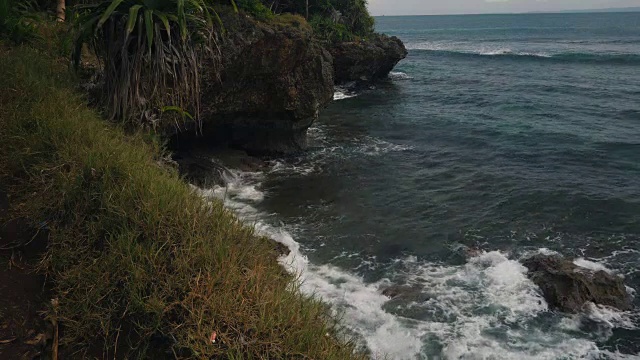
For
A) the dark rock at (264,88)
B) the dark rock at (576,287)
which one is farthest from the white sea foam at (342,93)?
the dark rock at (576,287)

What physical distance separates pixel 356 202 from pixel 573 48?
55.4m

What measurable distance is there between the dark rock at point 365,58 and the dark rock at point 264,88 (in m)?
14.7

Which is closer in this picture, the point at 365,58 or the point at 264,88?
the point at 264,88

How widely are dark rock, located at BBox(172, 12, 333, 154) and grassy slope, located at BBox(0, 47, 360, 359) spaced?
8.51m

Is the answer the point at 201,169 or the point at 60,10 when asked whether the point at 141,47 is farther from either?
the point at 60,10

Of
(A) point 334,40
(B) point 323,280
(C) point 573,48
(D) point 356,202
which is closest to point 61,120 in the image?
(B) point 323,280

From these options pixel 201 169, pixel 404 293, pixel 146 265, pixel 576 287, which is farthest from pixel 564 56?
pixel 146 265

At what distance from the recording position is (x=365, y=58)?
33.8m

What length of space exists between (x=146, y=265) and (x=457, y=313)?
6.71 m

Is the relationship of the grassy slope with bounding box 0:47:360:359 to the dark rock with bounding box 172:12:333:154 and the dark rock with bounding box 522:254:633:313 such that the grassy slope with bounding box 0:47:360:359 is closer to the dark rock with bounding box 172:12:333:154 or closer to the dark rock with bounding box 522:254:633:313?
the dark rock with bounding box 522:254:633:313

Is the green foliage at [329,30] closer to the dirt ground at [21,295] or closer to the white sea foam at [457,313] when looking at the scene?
the white sea foam at [457,313]

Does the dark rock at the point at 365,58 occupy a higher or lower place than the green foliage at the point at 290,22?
lower

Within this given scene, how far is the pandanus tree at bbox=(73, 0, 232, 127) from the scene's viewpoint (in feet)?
25.1

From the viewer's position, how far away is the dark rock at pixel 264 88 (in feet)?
46.9
